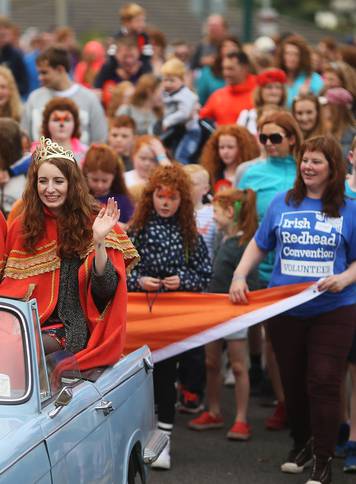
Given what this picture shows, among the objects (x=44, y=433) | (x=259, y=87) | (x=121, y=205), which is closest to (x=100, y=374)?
(x=44, y=433)

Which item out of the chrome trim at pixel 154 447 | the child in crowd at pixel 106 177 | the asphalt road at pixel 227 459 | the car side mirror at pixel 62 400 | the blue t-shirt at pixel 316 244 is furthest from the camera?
the child in crowd at pixel 106 177

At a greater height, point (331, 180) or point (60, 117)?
point (60, 117)

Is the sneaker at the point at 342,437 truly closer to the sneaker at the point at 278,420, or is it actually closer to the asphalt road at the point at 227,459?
the asphalt road at the point at 227,459

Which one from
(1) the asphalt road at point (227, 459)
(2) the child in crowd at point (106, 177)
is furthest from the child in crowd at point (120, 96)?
(1) the asphalt road at point (227, 459)

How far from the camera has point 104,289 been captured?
23.7ft

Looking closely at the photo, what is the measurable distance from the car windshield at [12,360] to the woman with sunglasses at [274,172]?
420cm

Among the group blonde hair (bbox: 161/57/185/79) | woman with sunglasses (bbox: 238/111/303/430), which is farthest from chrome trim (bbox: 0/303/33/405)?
blonde hair (bbox: 161/57/185/79)

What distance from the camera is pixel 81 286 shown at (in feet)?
24.1

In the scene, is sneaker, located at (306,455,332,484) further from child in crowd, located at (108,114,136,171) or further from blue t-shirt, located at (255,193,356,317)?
child in crowd, located at (108,114,136,171)

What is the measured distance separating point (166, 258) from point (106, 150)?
45.5 inches

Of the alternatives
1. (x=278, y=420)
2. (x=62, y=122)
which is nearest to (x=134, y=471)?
(x=278, y=420)

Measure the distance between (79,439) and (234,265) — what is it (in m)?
3.87

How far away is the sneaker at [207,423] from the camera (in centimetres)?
1014

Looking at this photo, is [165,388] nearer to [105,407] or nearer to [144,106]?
[105,407]
